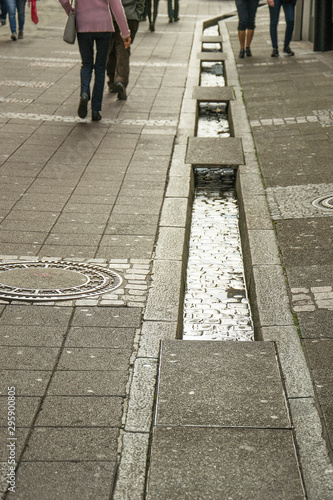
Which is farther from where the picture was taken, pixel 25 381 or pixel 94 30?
pixel 94 30

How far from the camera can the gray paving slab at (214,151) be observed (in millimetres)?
9172

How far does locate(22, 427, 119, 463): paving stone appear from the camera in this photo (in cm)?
351

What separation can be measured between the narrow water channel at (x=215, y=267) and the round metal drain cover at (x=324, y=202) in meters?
0.71

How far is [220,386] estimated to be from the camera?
4.16 metres

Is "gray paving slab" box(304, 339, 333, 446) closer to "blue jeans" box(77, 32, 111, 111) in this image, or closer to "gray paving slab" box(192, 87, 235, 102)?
"blue jeans" box(77, 32, 111, 111)

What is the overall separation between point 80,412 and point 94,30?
7.51 m

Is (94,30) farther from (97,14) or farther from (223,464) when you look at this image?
(223,464)

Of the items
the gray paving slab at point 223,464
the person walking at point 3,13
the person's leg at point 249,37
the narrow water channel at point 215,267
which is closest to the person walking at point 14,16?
the person walking at point 3,13

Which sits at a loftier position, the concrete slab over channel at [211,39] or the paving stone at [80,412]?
the paving stone at [80,412]

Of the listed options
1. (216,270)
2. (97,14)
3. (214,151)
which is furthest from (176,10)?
(216,270)

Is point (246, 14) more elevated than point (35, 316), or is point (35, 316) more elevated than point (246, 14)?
point (35, 316)

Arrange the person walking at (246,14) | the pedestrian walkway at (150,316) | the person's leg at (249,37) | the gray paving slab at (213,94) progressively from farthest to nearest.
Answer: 1. the person's leg at (249,37)
2. the person walking at (246,14)
3. the gray paving slab at (213,94)
4. the pedestrian walkway at (150,316)

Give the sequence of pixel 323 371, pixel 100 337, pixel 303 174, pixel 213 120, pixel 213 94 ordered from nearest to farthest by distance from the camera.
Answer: pixel 323 371
pixel 100 337
pixel 303 174
pixel 213 120
pixel 213 94

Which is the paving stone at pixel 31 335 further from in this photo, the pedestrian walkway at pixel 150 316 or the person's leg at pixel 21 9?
the person's leg at pixel 21 9
